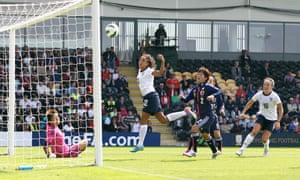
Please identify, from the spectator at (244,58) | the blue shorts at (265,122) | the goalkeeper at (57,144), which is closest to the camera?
the goalkeeper at (57,144)

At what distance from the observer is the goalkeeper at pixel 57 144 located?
49.5ft

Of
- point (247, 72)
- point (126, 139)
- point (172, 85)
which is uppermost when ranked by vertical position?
point (247, 72)

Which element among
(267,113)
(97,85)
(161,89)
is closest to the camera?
(97,85)

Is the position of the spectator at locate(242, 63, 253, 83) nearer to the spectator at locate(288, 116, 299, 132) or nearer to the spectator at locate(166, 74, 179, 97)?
the spectator at locate(288, 116, 299, 132)

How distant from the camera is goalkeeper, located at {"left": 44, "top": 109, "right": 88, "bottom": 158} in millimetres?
15098

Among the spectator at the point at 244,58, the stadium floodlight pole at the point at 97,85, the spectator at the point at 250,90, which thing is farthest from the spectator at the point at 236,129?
the stadium floodlight pole at the point at 97,85

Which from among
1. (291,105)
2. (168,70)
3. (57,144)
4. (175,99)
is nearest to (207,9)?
(168,70)

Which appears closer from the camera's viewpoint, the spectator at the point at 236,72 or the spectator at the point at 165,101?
the spectator at the point at 165,101

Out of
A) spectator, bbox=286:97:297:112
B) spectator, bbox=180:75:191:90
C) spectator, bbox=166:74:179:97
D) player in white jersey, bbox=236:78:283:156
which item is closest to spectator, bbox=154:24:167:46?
spectator, bbox=180:75:191:90

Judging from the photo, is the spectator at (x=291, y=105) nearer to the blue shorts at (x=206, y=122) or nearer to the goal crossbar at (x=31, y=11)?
the blue shorts at (x=206, y=122)

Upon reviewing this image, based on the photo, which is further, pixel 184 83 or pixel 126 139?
pixel 184 83

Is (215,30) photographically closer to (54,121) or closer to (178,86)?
(178,86)

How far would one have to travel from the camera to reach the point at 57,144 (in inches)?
604

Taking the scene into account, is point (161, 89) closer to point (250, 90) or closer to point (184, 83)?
point (184, 83)
